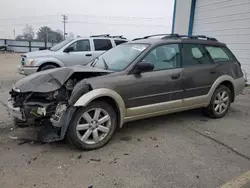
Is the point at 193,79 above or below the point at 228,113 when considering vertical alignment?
above

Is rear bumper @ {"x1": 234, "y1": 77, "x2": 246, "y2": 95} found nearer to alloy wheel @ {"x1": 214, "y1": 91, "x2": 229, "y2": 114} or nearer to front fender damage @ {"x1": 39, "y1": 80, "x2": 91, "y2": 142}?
alloy wheel @ {"x1": 214, "y1": 91, "x2": 229, "y2": 114}

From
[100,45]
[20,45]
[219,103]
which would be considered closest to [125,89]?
[219,103]

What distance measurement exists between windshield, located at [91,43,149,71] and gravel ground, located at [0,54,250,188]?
3.84 feet

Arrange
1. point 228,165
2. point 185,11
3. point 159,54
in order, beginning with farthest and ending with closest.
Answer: point 185,11, point 159,54, point 228,165

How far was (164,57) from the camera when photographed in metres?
4.09

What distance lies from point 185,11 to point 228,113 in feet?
28.3

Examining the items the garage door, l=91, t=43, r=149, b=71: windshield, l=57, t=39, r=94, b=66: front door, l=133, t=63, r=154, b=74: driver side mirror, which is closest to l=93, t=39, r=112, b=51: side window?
l=57, t=39, r=94, b=66: front door

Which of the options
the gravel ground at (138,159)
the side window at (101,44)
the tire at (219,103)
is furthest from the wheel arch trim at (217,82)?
the side window at (101,44)

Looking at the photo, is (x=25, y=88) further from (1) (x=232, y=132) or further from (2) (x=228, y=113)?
(2) (x=228, y=113)

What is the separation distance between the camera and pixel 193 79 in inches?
169

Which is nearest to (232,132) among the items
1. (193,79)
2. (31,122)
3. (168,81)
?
(193,79)

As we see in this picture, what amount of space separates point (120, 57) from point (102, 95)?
1124mm

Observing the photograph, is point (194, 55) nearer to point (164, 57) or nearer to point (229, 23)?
point (164, 57)

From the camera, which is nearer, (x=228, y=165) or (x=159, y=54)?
(x=228, y=165)
